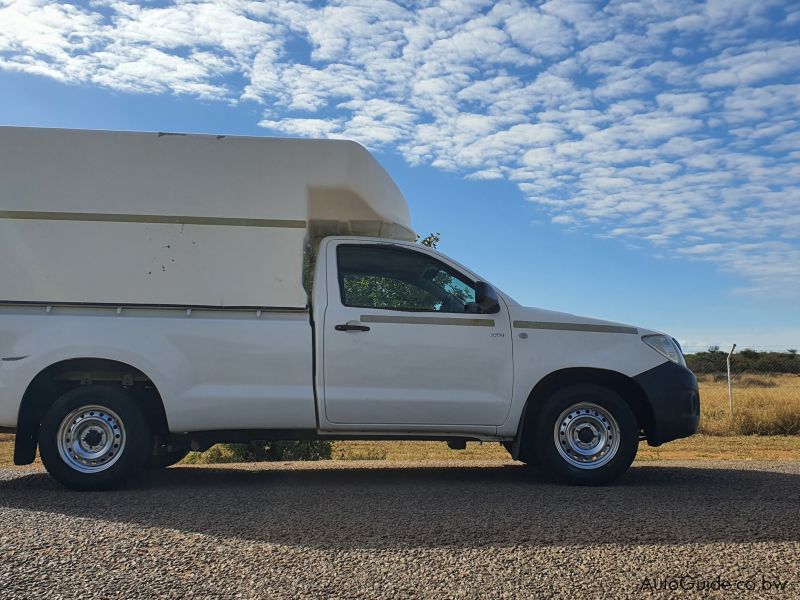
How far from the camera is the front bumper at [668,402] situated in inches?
251

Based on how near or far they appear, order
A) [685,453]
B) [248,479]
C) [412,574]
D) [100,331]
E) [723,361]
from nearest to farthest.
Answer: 1. [412,574]
2. [100,331]
3. [248,479]
4. [685,453]
5. [723,361]

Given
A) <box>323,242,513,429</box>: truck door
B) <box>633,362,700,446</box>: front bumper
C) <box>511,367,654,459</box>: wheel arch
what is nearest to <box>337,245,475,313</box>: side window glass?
<box>323,242,513,429</box>: truck door

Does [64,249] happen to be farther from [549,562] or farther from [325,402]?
[549,562]

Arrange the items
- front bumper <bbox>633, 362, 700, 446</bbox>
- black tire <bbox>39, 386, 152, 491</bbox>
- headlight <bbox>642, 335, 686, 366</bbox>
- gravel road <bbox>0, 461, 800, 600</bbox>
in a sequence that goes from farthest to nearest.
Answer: headlight <bbox>642, 335, 686, 366</bbox> → front bumper <bbox>633, 362, 700, 446</bbox> → black tire <bbox>39, 386, 152, 491</bbox> → gravel road <bbox>0, 461, 800, 600</bbox>

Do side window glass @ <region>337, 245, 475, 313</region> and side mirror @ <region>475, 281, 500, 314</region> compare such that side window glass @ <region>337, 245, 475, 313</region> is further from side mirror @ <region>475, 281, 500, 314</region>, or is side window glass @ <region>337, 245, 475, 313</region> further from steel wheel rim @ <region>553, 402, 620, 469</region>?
steel wheel rim @ <region>553, 402, 620, 469</region>

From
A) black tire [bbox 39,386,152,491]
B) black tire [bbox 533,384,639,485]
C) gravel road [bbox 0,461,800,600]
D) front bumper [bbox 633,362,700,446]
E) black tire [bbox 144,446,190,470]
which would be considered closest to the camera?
gravel road [bbox 0,461,800,600]

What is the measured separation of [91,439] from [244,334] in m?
1.58

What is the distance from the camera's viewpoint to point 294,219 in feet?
20.9

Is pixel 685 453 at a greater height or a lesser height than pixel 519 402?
lesser

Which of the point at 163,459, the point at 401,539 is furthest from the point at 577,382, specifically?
the point at 163,459

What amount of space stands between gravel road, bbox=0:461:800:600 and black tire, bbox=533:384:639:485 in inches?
8.0

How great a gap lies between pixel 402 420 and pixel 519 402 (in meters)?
1.01

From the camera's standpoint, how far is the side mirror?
6.25 meters

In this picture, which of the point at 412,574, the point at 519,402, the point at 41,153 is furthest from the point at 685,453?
the point at 41,153
